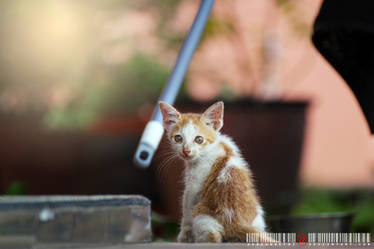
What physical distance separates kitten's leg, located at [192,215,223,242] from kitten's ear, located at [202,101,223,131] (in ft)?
0.62

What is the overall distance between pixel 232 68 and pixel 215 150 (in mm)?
2257

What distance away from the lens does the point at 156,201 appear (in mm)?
3309

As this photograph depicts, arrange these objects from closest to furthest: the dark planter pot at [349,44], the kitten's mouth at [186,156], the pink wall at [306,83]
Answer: the dark planter pot at [349,44] < the kitten's mouth at [186,156] < the pink wall at [306,83]

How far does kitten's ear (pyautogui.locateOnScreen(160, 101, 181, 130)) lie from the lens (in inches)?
39.3

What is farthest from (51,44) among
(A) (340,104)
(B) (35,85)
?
(A) (340,104)

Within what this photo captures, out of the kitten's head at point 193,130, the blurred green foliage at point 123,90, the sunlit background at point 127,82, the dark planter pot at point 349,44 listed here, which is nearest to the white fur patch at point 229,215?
the kitten's head at point 193,130

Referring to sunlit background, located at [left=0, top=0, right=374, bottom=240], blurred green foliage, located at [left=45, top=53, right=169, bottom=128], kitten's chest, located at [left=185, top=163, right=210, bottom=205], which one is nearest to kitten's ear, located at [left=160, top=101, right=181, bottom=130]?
kitten's chest, located at [left=185, top=163, right=210, bottom=205]

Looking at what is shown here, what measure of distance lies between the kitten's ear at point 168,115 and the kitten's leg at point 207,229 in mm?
210

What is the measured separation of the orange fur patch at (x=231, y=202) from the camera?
2.98 feet

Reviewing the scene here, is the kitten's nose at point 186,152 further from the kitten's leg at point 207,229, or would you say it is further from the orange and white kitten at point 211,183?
the kitten's leg at point 207,229

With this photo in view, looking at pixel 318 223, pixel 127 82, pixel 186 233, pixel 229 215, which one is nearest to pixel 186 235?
pixel 186 233

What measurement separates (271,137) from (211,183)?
161 centimetres

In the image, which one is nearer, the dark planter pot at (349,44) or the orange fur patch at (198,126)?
the dark planter pot at (349,44)

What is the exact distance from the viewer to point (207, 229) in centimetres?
90
